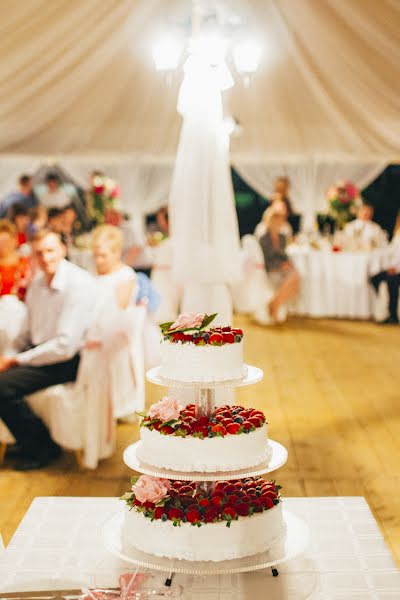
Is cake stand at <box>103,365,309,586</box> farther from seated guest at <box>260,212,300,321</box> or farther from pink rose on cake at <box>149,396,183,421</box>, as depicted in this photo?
seated guest at <box>260,212,300,321</box>

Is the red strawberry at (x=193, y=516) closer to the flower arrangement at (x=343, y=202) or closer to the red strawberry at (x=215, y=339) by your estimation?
the red strawberry at (x=215, y=339)

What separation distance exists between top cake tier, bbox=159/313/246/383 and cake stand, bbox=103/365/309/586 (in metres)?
0.02

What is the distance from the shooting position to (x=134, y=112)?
724 cm

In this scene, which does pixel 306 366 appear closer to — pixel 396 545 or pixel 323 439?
pixel 323 439

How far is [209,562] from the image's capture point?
262 centimetres

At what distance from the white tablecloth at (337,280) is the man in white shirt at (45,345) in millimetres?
4746

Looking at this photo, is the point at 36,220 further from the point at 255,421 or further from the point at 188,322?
the point at 255,421

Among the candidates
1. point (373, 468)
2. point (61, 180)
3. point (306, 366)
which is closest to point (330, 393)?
point (306, 366)

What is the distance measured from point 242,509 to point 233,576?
0.93 ft

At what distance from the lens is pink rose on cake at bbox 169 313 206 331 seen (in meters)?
2.67

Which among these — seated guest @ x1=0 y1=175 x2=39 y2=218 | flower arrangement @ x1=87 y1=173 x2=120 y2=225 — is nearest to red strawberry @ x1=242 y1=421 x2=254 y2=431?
seated guest @ x1=0 y1=175 x2=39 y2=218

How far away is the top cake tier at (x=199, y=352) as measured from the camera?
8.64ft

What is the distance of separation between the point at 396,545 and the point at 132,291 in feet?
7.65

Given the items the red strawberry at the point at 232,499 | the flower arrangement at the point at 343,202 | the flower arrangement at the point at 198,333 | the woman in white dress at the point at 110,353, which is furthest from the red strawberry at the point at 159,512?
the flower arrangement at the point at 343,202
